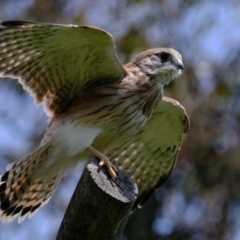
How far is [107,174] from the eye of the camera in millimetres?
4043

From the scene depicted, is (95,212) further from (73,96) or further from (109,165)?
(73,96)

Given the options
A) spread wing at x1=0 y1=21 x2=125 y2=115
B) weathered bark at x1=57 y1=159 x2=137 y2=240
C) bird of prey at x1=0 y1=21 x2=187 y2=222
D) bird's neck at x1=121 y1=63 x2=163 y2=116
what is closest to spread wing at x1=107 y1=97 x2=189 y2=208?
bird of prey at x1=0 y1=21 x2=187 y2=222

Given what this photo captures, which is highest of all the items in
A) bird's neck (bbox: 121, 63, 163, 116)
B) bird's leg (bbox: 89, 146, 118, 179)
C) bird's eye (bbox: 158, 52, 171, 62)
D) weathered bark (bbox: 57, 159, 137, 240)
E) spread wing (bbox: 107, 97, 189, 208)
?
weathered bark (bbox: 57, 159, 137, 240)

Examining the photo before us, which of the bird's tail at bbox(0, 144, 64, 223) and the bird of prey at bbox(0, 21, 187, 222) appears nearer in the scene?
the bird of prey at bbox(0, 21, 187, 222)

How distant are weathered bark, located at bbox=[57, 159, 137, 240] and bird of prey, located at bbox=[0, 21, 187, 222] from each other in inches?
47.3

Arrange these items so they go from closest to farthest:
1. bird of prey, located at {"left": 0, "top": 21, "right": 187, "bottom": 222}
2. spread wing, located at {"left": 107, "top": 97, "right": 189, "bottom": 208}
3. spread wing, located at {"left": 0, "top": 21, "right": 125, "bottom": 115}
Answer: spread wing, located at {"left": 0, "top": 21, "right": 125, "bottom": 115}, bird of prey, located at {"left": 0, "top": 21, "right": 187, "bottom": 222}, spread wing, located at {"left": 107, "top": 97, "right": 189, "bottom": 208}

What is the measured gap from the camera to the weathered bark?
3.68 m

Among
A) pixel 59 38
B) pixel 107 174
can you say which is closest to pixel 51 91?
pixel 59 38

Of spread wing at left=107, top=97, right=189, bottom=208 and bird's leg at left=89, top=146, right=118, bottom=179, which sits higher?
bird's leg at left=89, top=146, right=118, bottom=179

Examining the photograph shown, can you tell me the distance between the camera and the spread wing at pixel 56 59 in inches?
189

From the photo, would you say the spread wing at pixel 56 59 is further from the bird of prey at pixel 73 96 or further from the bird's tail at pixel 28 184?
the bird's tail at pixel 28 184

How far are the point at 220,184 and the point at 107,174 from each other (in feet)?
13.6

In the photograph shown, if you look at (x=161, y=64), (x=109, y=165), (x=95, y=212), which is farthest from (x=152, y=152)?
(x=95, y=212)

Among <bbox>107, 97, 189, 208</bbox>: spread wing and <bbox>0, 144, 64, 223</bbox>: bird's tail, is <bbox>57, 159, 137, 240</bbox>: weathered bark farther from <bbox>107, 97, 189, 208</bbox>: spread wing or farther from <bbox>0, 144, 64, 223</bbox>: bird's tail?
<bbox>107, 97, 189, 208</bbox>: spread wing
